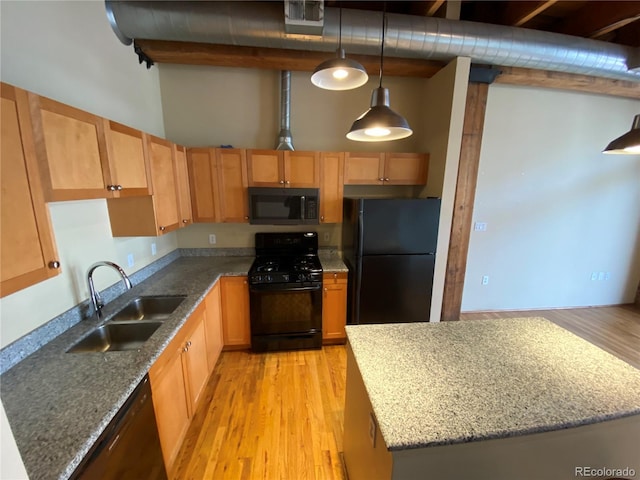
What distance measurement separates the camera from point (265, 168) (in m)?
2.66

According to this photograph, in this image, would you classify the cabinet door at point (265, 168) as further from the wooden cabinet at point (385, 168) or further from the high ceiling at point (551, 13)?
A: the high ceiling at point (551, 13)

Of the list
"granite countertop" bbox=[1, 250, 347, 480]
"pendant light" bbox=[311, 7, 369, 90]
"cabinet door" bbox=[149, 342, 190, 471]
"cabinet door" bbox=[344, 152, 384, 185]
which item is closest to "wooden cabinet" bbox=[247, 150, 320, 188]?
"cabinet door" bbox=[344, 152, 384, 185]

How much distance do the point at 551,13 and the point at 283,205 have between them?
129 inches

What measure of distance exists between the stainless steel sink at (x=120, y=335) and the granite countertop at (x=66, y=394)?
0.07 metres

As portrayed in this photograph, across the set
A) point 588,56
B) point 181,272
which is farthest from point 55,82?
point 588,56

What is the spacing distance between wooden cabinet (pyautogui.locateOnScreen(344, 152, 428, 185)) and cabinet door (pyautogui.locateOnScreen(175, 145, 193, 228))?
5.27 feet

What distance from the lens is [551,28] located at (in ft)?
9.11

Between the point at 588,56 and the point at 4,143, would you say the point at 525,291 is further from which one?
the point at 4,143

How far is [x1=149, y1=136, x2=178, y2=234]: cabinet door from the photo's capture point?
1934mm

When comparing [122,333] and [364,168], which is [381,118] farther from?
[122,333]

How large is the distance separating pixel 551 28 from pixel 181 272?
4613mm

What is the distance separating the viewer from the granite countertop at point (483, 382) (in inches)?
35.3

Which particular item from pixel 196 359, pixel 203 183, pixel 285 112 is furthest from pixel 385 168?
pixel 196 359

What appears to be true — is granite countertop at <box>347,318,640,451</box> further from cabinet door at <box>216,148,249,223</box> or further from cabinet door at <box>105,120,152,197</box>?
cabinet door at <box>216,148,249,223</box>
